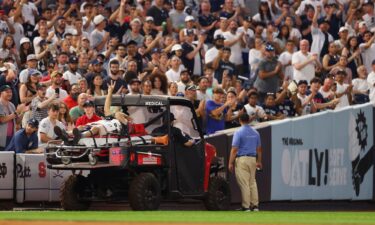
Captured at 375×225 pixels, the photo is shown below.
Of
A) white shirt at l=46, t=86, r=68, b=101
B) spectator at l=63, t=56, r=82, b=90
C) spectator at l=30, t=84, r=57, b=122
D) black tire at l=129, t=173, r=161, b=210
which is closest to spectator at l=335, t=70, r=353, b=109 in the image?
spectator at l=63, t=56, r=82, b=90

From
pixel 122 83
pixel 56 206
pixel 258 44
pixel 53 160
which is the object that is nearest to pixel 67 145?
pixel 53 160

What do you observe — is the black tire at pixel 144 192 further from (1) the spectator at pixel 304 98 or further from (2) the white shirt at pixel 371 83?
(2) the white shirt at pixel 371 83

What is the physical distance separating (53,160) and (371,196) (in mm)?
11895

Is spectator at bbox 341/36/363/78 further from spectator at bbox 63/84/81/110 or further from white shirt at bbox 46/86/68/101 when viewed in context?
spectator at bbox 63/84/81/110

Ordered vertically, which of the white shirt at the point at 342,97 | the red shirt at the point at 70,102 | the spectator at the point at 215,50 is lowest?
the red shirt at the point at 70,102

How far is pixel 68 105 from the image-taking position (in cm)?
2375

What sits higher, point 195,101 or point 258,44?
point 258,44

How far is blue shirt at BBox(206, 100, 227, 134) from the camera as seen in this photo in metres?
24.9

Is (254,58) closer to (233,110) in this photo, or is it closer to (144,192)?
(233,110)

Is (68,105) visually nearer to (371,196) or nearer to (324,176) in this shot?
(324,176)

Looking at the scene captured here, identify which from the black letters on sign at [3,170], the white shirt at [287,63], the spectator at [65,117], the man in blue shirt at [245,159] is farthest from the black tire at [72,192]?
the white shirt at [287,63]

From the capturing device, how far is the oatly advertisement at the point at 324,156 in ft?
86.0

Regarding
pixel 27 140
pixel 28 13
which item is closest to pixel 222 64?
pixel 28 13

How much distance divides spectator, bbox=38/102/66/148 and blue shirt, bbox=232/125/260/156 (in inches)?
129
